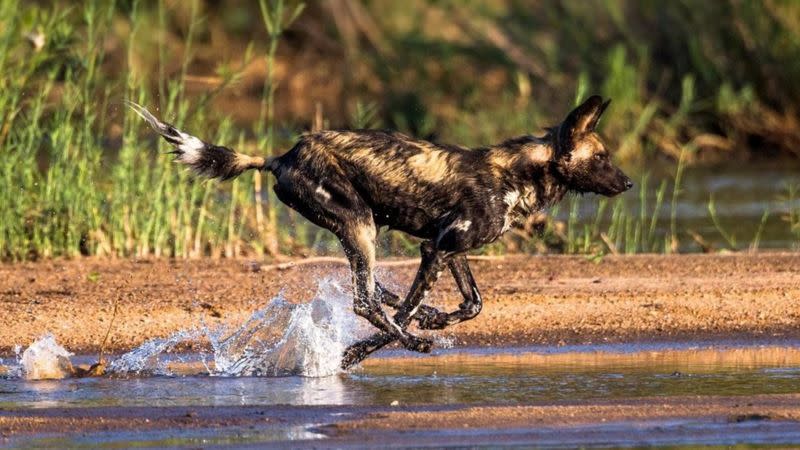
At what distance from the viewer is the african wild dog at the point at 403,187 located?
8.23 m

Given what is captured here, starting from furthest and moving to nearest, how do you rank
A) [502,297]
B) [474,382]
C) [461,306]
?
1. [502,297]
2. [461,306]
3. [474,382]

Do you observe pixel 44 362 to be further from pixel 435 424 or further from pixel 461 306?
pixel 435 424

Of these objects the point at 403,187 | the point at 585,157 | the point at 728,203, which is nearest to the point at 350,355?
the point at 403,187

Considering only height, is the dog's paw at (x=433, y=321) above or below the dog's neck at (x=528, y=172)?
below

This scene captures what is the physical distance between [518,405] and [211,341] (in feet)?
7.41

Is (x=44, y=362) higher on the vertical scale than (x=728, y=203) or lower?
lower

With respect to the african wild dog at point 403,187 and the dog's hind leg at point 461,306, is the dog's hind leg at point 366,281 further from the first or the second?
the dog's hind leg at point 461,306

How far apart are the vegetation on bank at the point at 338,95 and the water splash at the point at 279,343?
3.29 ft

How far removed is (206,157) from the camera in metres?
8.32

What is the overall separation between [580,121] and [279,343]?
1957 mm

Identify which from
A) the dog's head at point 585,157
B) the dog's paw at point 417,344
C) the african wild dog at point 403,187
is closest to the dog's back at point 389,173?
the african wild dog at point 403,187

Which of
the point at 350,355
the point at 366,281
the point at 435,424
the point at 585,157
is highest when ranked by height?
the point at 585,157

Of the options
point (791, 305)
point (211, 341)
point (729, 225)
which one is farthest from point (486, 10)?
point (211, 341)

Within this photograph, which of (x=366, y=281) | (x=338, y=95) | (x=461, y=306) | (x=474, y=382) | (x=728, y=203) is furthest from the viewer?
(x=338, y=95)
